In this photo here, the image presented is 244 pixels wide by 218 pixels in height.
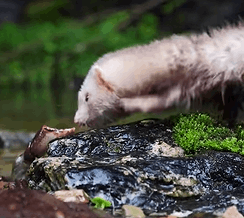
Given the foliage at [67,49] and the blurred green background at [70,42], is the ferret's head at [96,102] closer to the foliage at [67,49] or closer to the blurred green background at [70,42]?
the blurred green background at [70,42]

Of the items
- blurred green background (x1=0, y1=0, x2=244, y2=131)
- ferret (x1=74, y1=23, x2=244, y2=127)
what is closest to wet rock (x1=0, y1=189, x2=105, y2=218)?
ferret (x1=74, y1=23, x2=244, y2=127)

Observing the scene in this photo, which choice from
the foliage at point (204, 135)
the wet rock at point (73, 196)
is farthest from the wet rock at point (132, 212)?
the foliage at point (204, 135)

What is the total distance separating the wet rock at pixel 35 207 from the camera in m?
2.26

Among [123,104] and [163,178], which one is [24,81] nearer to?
[123,104]

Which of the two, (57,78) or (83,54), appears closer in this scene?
(83,54)

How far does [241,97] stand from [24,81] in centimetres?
1053

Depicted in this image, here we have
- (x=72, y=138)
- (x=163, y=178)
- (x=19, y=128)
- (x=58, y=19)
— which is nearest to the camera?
(x=163, y=178)

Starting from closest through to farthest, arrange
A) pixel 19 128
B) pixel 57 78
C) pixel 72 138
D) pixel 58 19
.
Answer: pixel 72 138, pixel 19 128, pixel 57 78, pixel 58 19

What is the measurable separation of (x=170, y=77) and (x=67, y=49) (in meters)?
9.02

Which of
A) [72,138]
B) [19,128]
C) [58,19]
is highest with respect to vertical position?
[58,19]

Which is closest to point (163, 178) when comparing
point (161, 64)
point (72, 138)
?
point (72, 138)

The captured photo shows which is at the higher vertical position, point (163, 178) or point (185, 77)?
point (185, 77)

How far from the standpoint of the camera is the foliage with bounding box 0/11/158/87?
12633 millimetres

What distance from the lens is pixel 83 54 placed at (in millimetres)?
12375
